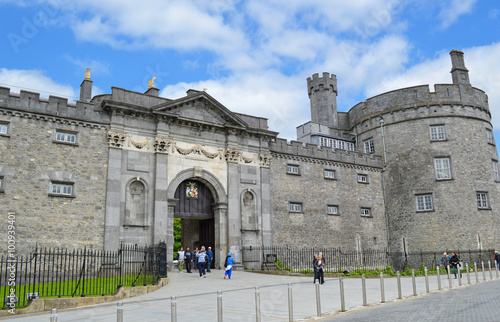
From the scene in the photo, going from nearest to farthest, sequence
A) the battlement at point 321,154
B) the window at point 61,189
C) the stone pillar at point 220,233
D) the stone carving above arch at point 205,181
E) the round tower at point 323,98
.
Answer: the window at point 61,189, the stone carving above arch at point 205,181, the stone pillar at point 220,233, the battlement at point 321,154, the round tower at point 323,98

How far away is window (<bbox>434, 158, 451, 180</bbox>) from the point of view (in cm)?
3325

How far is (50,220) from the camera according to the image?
20844 millimetres

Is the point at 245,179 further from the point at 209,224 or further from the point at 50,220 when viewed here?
the point at 50,220

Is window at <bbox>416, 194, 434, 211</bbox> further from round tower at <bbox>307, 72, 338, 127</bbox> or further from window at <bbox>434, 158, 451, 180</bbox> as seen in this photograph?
round tower at <bbox>307, 72, 338, 127</bbox>

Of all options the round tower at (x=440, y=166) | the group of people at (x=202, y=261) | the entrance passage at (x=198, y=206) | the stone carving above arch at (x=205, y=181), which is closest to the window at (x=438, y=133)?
the round tower at (x=440, y=166)

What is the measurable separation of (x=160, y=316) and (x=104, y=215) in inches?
501

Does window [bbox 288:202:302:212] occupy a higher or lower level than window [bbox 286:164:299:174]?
lower

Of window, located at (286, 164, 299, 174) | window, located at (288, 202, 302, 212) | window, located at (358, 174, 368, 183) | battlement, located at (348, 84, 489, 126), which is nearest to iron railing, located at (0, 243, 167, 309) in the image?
window, located at (288, 202, 302, 212)

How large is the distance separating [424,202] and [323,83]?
1631 cm

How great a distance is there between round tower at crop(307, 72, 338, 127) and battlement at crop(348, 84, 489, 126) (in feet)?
21.1

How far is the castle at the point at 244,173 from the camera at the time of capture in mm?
21453

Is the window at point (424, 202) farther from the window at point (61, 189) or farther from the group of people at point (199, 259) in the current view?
the window at point (61, 189)

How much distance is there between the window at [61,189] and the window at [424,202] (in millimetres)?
24906

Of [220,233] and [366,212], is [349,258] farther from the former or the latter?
[220,233]
